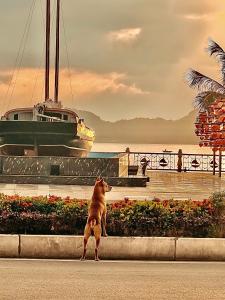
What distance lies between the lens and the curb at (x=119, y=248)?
35.3ft

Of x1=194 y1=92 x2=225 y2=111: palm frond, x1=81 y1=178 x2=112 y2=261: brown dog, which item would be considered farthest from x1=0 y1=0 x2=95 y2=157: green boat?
x1=81 y1=178 x2=112 y2=261: brown dog

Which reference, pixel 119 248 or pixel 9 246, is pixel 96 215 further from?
pixel 9 246

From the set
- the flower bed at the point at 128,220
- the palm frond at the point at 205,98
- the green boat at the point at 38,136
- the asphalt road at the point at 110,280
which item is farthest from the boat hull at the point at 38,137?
the asphalt road at the point at 110,280

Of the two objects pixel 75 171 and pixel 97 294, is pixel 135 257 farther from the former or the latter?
pixel 75 171

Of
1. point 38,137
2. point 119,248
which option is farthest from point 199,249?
point 38,137

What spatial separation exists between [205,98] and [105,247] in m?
29.4

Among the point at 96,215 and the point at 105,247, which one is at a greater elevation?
the point at 96,215

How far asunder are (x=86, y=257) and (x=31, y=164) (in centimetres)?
1928

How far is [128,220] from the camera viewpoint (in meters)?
12.1

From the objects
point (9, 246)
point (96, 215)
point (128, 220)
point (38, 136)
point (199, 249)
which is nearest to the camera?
point (96, 215)

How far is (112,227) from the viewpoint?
12172 mm

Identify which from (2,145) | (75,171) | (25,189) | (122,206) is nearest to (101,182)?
(122,206)

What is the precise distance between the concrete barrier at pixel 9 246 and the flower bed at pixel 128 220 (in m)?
1.39

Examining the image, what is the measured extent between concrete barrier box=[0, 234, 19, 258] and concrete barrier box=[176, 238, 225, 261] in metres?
2.76
